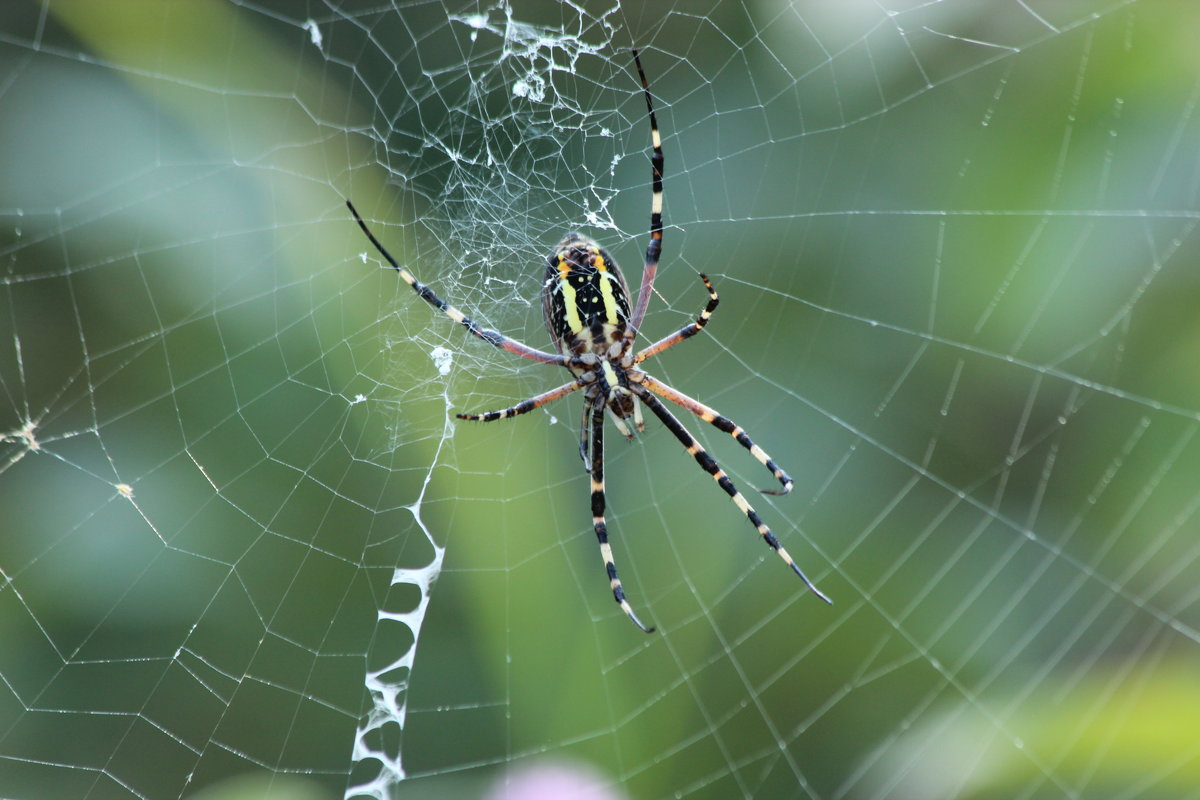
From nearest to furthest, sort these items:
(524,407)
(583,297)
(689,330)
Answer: (583,297) < (689,330) < (524,407)

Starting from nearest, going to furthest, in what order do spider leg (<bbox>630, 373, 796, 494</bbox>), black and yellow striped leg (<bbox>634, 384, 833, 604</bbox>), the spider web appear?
1. the spider web
2. black and yellow striped leg (<bbox>634, 384, 833, 604</bbox>)
3. spider leg (<bbox>630, 373, 796, 494</bbox>)

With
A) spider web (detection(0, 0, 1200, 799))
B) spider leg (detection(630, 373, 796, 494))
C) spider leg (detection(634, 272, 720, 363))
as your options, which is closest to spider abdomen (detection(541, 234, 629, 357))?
spider leg (detection(634, 272, 720, 363))

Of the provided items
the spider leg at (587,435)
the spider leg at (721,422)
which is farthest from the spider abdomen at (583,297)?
the spider leg at (721,422)

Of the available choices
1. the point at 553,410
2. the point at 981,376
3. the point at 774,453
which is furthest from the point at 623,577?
the point at 981,376

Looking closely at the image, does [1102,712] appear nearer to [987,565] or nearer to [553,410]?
[987,565]

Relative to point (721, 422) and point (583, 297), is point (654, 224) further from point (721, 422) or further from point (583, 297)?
point (721, 422)

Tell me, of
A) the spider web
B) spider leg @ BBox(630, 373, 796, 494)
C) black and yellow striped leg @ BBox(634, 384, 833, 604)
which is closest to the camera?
the spider web

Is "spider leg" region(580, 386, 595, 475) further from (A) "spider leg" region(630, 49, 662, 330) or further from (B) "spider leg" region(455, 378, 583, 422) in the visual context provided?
(A) "spider leg" region(630, 49, 662, 330)

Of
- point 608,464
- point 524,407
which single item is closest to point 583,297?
point 524,407
